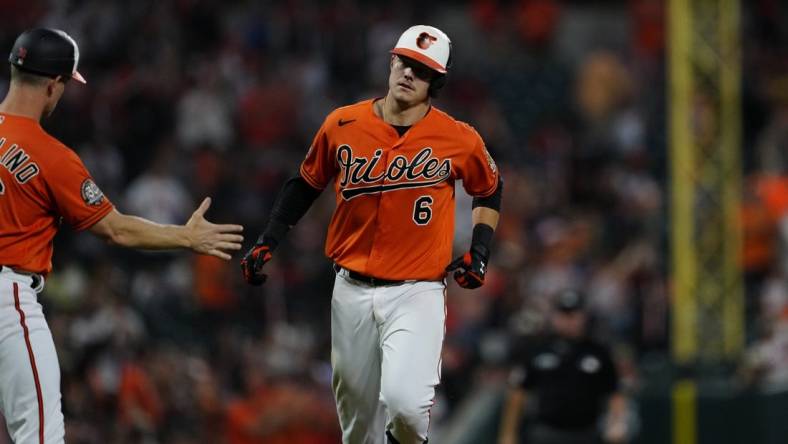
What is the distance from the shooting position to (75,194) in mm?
6652

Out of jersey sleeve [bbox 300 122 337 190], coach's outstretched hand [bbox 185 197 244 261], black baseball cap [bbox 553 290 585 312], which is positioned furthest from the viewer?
black baseball cap [bbox 553 290 585 312]

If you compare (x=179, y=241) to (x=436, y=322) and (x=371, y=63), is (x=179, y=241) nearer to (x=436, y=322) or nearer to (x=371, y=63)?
(x=436, y=322)

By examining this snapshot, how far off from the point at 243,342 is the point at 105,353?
4.79ft

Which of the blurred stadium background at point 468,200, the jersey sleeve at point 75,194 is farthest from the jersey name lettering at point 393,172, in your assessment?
the blurred stadium background at point 468,200

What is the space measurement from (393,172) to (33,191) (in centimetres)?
172

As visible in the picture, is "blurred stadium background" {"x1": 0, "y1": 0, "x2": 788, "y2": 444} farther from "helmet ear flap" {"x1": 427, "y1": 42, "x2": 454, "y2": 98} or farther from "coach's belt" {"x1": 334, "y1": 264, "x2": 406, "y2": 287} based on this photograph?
"helmet ear flap" {"x1": 427, "y1": 42, "x2": 454, "y2": 98}

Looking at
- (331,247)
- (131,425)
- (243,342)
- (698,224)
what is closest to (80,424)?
(131,425)

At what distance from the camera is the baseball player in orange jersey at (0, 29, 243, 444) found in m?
6.43

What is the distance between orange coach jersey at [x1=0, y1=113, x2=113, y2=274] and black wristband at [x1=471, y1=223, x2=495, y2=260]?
190 cm

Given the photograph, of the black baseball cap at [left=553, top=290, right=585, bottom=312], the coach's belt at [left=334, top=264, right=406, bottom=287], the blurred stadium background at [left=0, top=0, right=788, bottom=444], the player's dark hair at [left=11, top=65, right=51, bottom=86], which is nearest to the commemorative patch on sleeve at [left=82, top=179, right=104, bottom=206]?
the player's dark hair at [left=11, top=65, right=51, bottom=86]

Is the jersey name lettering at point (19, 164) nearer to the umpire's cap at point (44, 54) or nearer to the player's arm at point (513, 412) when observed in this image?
the umpire's cap at point (44, 54)

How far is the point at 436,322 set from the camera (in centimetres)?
723

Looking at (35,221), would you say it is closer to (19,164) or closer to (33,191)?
(33,191)

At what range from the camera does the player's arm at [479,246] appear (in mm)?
7184
